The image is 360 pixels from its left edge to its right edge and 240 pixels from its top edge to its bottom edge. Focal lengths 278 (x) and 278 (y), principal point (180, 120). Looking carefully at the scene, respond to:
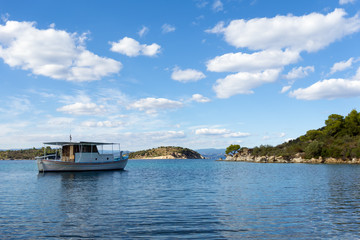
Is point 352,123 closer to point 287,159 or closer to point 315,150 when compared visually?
point 315,150

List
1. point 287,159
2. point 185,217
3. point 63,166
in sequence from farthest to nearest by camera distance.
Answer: point 287,159, point 63,166, point 185,217

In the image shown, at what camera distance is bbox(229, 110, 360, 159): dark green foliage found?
375 ft

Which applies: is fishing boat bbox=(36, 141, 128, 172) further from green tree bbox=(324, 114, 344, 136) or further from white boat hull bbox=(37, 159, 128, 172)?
green tree bbox=(324, 114, 344, 136)

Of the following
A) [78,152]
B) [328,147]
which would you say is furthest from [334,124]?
[78,152]

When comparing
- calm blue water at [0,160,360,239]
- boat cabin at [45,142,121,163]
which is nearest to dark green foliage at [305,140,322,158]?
boat cabin at [45,142,121,163]

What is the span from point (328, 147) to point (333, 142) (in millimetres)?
6007

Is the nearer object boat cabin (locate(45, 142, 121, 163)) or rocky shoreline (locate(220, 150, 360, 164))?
boat cabin (locate(45, 142, 121, 163))

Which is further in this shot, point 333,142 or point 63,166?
point 333,142

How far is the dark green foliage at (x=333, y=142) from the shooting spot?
11431 centimetres

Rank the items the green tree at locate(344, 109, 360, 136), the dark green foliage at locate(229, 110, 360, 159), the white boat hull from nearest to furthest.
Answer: the white boat hull → the dark green foliage at locate(229, 110, 360, 159) → the green tree at locate(344, 109, 360, 136)

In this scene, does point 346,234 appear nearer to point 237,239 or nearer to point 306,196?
point 237,239

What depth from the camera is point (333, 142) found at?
127 metres

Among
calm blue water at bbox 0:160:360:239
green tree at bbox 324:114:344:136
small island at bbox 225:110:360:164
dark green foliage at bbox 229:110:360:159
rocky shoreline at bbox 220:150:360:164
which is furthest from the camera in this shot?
green tree at bbox 324:114:344:136

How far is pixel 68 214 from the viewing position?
20.6m
